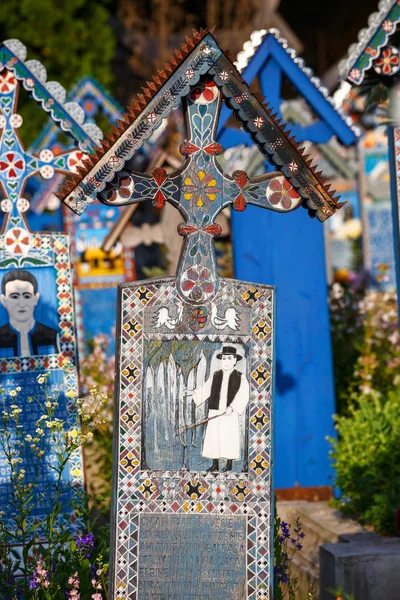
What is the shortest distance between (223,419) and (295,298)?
3.05 metres

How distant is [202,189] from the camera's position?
15.6ft

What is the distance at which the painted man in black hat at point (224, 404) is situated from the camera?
459cm

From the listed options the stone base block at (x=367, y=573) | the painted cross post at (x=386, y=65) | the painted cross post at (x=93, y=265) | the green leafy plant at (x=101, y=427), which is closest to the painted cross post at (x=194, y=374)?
the stone base block at (x=367, y=573)

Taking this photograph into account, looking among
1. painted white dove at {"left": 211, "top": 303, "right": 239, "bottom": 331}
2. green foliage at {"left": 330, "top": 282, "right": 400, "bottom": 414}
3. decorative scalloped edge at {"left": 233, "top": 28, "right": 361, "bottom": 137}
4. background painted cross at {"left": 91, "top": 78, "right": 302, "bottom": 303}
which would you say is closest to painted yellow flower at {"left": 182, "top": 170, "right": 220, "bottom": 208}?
background painted cross at {"left": 91, "top": 78, "right": 302, "bottom": 303}

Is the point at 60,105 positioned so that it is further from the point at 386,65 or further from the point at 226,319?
the point at 226,319

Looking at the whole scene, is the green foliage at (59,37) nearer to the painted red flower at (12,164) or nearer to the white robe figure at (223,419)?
the painted red flower at (12,164)

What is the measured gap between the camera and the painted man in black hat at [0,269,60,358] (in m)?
6.11

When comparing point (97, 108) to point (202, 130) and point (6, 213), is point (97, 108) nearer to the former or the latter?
point (6, 213)

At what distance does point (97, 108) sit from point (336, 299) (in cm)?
452

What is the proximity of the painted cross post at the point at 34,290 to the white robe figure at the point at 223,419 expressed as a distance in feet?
5.07

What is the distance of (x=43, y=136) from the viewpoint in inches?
452

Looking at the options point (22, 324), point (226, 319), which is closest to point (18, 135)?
point (22, 324)

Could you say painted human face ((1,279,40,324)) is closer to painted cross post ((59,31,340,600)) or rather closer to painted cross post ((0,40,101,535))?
painted cross post ((0,40,101,535))

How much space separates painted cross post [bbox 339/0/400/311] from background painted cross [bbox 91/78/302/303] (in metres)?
1.61
